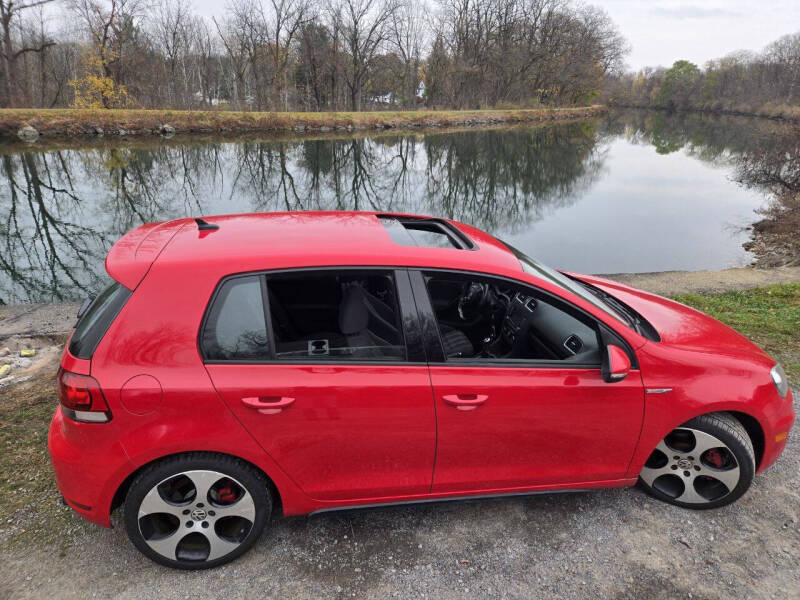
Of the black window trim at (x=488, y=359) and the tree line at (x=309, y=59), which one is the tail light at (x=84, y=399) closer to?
the black window trim at (x=488, y=359)

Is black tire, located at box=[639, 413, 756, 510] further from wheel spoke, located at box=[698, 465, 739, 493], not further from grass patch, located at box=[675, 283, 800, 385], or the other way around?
grass patch, located at box=[675, 283, 800, 385]

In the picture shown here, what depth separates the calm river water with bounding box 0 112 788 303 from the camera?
37.1ft

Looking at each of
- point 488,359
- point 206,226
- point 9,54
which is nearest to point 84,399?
point 206,226

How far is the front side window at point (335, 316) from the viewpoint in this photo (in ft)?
8.12

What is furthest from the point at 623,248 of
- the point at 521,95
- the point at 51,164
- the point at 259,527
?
the point at 521,95

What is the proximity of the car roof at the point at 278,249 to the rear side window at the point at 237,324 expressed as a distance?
0.31 feet

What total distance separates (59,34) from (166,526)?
6656 cm

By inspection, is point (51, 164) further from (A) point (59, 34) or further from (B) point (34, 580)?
(A) point (59, 34)

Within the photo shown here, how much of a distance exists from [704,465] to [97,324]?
340cm

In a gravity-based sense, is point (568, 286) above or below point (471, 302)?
above

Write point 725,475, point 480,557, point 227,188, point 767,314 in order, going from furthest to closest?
point 227,188 < point 767,314 < point 725,475 < point 480,557

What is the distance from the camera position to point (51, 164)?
19984 millimetres

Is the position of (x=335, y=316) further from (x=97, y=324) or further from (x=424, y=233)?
(x=97, y=324)

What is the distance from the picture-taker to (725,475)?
2.96 metres
